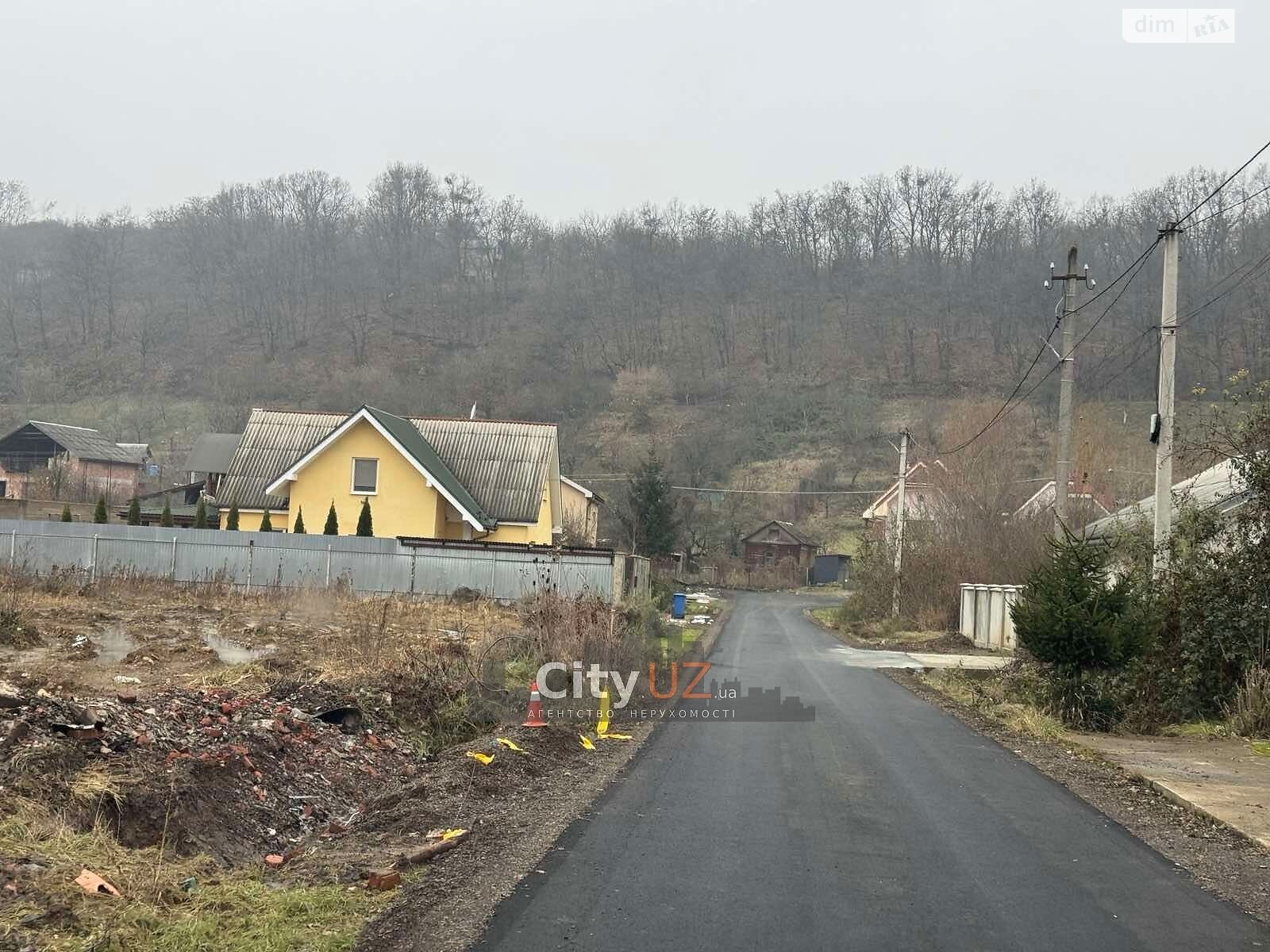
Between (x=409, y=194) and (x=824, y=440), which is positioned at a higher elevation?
(x=409, y=194)

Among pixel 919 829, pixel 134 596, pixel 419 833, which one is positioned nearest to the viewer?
pixel 419 833

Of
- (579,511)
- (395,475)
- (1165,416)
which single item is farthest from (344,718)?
(579,511)

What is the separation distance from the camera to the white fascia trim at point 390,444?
123ft

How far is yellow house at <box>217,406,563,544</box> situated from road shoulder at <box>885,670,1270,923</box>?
26867 mm

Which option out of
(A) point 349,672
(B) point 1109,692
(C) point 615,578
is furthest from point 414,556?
(B) point 1109,692

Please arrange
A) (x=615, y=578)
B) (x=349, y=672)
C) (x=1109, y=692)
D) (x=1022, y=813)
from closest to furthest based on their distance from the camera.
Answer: (x=1022, y=813), (x=349, y=672), (x=1109, y=692), (x=615, y=578)

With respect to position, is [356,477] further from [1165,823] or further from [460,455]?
[1165,823]

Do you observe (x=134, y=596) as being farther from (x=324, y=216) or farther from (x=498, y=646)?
(x=324, y=216)

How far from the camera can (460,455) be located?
43.0 meters

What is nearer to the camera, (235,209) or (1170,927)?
(1170,927)

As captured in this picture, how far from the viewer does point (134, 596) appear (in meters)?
25.8

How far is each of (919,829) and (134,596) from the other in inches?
868

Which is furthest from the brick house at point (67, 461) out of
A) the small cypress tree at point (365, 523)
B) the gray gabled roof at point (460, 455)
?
the small cypress tree at point (365, 523)

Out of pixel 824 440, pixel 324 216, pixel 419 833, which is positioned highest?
pixel 324 216
